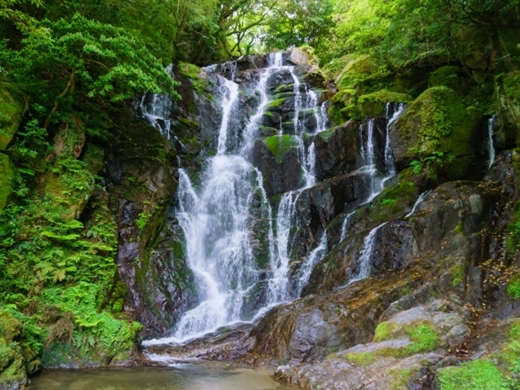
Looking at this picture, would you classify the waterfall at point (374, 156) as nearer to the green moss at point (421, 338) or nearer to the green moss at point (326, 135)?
the green moss at point (326, 135)

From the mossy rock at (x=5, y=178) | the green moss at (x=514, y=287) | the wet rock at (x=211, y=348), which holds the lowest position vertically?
the wet rock at (x=211, y=348)

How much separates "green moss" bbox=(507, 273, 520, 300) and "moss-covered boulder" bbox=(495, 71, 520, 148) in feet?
14.0

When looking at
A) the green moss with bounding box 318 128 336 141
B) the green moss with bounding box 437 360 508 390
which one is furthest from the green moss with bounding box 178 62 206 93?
the green moss with bounding box 437 360 508 390

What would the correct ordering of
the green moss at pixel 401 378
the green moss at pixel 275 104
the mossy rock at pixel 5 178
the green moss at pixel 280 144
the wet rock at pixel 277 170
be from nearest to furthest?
the green moss at pixel 401 378 < the mossy rock at pixel 5 178 < the wet rock at pixel 277 170 < the green moss at pixel 280 144 < the green moss at pixel 275 104

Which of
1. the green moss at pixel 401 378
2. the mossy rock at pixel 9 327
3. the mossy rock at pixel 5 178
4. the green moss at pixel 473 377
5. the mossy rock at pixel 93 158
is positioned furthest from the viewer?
the mossy rock at pixel 93 158

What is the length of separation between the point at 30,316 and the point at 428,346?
7379 millimetres

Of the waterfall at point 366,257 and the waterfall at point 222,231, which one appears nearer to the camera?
the waterfall at point 366,257

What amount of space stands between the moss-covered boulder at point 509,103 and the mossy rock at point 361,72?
23.5ft

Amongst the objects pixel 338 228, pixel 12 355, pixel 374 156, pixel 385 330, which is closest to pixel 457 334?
pixel 385 330

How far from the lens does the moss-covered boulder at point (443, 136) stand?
473 inches

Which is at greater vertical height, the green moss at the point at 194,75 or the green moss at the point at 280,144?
the green moss at the point at 194,75

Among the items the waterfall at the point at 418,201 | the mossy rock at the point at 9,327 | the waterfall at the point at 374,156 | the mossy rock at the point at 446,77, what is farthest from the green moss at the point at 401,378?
the mossy rock at the point at 446,77

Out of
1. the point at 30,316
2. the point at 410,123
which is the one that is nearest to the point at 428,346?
the point at 30,316

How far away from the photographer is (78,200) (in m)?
9.95
